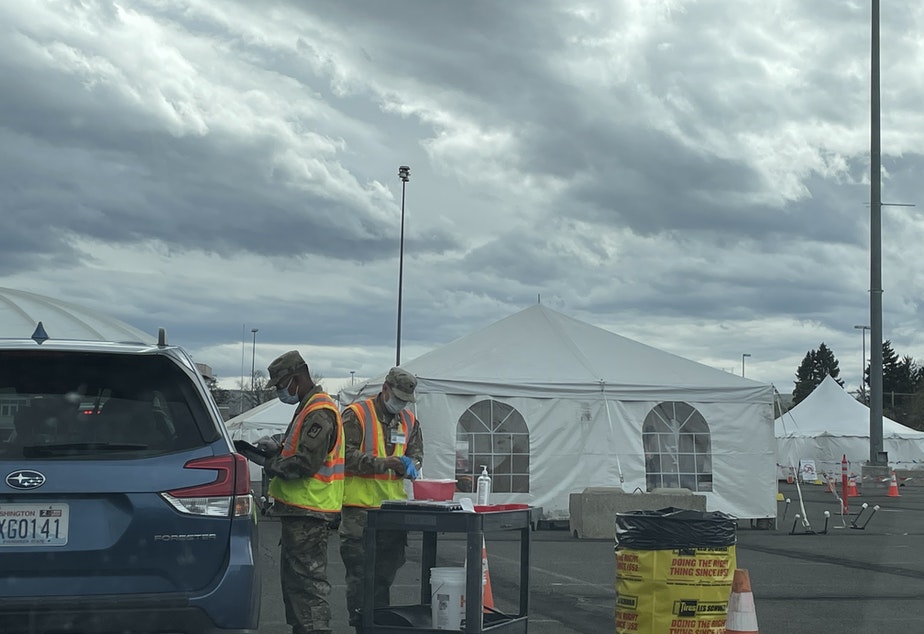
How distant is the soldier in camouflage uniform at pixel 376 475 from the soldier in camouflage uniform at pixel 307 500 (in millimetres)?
736

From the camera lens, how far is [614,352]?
24156mm

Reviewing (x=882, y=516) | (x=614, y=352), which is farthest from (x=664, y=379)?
(x=882, y=516)

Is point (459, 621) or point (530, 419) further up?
point (530, 419)

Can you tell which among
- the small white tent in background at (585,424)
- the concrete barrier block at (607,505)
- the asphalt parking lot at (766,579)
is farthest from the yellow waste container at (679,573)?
the small white tent in background at (585,424)

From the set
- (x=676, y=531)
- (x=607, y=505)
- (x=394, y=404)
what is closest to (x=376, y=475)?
(x=394, y=404)

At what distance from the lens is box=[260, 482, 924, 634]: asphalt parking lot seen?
33.2 ft

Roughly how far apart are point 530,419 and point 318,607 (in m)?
15.4

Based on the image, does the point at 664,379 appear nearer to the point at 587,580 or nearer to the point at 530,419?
the point at 530,419

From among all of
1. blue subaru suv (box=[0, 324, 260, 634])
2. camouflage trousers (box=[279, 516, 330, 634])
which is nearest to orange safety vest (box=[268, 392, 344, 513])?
camouflage trousers (box=[279, 516, 330, 634])

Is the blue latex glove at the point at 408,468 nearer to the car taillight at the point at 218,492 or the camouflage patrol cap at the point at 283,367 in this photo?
the camouflage patrol cap at the point at 283,367

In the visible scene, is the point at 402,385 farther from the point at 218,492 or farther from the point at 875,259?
the point at 875,259

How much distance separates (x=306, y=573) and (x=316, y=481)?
543 millimetres

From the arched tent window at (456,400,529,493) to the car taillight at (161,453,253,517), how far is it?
672 inches

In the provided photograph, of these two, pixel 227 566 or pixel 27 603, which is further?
pixel 227 566
